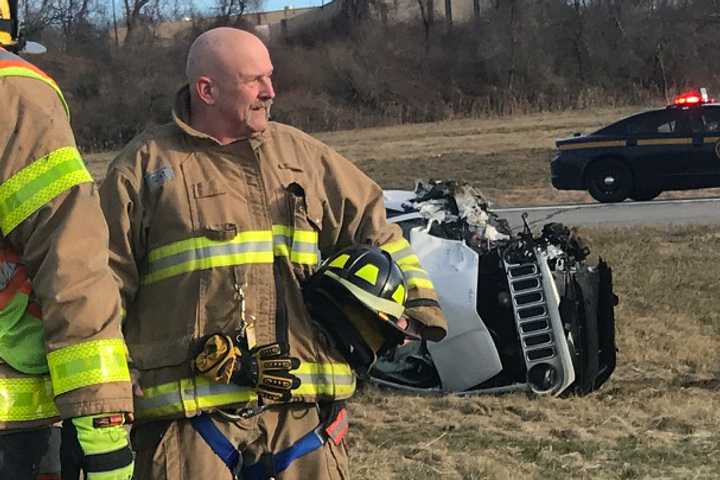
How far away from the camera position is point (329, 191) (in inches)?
119

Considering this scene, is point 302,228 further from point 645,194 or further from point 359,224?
point 645,194

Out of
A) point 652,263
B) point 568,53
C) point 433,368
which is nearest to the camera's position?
point 433,368

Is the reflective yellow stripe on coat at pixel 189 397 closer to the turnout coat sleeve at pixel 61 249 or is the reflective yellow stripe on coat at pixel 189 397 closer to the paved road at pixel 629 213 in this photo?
the turnout coat sleeve at pixel 61 249

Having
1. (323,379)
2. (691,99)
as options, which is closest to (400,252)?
(323,379)

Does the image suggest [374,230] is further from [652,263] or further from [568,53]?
[568,53]

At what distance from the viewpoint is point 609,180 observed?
53.7 feet

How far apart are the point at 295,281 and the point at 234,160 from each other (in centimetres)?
38

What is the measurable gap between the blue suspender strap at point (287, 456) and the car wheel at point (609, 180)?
549 inches

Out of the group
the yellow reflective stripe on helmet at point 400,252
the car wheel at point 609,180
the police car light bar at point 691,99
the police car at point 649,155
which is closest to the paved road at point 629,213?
the car wheel at point 609,180

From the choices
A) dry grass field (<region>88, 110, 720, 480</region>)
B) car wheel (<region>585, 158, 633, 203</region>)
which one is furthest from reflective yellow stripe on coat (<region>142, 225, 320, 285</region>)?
car wheel (<region>585, 158, 633, 203</region>)

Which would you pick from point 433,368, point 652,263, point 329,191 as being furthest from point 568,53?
point 329,191

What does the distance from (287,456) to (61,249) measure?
100cm

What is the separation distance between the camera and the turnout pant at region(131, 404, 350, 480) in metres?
2.77

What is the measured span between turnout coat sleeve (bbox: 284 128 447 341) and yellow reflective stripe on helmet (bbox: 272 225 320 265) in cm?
9
